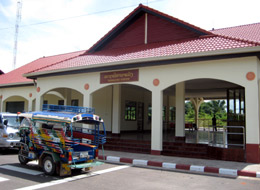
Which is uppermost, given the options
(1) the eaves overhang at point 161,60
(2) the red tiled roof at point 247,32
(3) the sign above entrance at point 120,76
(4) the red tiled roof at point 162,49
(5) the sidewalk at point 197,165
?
(2) the red tiled roof at point 247,32

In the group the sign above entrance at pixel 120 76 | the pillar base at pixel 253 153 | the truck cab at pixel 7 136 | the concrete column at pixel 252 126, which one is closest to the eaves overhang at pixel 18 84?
the truck cab at pixel 7 136

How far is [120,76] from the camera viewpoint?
1259 cm

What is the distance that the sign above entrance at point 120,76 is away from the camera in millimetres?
12131

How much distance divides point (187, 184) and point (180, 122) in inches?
245

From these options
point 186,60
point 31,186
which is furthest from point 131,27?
point 31,186

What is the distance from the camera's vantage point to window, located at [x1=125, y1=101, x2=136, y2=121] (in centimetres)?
1830

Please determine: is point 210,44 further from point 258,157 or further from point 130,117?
point 130,117

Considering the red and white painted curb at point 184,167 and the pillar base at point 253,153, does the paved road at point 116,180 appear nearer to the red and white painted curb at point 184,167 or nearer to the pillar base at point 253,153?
the red and white painted curb at point 184,167

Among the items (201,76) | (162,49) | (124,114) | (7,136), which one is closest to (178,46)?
(162,49)

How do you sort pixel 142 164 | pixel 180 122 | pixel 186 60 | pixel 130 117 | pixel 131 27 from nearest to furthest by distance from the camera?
pixel 142 164
pixel 186 60
pixel 180 122
pixel 131 27
pixel 130 117

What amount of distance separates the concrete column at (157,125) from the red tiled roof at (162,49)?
190cm

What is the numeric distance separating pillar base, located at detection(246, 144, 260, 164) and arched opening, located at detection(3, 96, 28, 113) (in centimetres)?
1714

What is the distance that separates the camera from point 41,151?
8.21m

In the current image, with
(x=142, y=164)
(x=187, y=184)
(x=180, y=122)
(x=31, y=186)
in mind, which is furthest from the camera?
(x=180, y=122)
